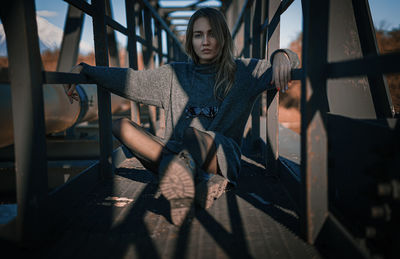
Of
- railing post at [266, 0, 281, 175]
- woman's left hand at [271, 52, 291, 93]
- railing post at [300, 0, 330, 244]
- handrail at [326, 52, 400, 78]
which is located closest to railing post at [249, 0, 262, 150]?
railing post at [266, 0, 281, 175]

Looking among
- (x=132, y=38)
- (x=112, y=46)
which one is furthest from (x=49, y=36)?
(x=112, y=46)

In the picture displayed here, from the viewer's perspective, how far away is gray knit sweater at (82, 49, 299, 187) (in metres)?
1.93

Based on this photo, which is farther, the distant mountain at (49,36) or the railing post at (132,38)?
the railing post at (132,38)

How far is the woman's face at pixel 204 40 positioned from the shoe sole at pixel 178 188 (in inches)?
34.4

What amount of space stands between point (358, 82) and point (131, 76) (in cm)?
140

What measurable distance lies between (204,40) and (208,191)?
0.98 m

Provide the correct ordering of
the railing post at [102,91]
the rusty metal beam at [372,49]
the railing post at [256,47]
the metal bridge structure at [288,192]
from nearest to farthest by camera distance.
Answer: the metal bridge structure at [288,192] < the rusty metal beam at [372,49] < the railing post at [102,91] < the railing post at [256,47]

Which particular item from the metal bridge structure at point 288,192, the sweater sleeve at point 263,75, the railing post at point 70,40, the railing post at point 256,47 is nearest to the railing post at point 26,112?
the metal bridge structure at point 288,192

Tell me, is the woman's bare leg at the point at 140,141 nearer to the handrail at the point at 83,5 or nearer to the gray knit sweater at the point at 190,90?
the gray knit sweater at the point at 190,90

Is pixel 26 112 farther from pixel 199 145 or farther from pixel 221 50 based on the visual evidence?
pixel 221 50

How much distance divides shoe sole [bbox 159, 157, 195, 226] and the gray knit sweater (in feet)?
1.58

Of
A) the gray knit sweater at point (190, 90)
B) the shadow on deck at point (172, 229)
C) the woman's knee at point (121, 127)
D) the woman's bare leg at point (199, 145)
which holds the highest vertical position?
the gray knit sweater at point (190, 90)

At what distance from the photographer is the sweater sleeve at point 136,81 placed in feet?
6.33

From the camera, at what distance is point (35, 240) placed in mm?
1278
